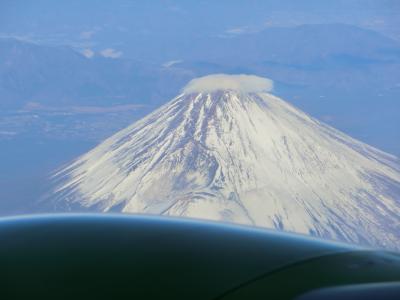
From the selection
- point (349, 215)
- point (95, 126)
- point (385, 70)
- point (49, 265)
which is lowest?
point (49, 265)

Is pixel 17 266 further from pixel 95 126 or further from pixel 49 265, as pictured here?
pixel 95 126

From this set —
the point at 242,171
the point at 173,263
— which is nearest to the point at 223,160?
the point at 242,171

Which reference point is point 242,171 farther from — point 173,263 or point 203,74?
point 173,263

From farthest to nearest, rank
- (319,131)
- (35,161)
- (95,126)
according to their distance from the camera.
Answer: (95,126) < (35,161) < (319,131)

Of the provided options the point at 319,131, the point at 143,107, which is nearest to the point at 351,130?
the point at 319,131

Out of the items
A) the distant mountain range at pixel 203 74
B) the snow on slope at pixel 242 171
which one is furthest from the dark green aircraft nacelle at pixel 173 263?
the distant mountain range at pixel 203 74

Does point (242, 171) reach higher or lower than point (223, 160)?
lower
